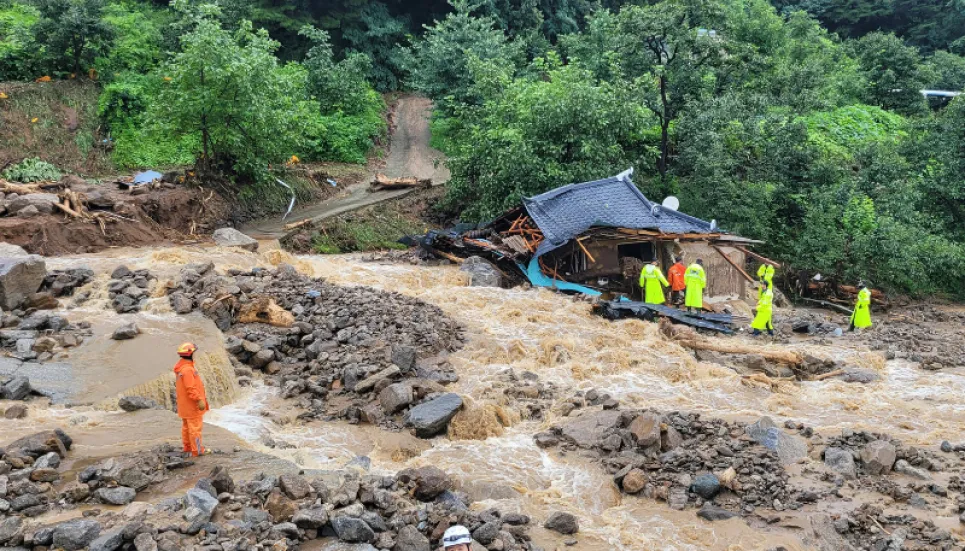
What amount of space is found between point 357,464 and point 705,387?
20.4ft

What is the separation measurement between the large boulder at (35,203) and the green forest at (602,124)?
12.7 feet

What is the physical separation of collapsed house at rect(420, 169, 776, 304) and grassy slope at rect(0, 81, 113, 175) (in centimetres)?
1400

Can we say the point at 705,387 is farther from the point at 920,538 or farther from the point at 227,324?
the point at 227,324

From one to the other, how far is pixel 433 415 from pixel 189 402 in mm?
3429

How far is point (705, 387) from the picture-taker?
12844mm

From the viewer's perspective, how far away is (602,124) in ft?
75.0

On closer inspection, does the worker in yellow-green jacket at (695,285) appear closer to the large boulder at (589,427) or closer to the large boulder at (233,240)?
the large boulder at (589,427)

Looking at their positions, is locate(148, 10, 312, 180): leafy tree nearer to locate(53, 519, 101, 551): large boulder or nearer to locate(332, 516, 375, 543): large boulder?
locate(53, 519, 101, 551): large boulder

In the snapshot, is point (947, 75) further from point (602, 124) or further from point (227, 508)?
point (227, 508)

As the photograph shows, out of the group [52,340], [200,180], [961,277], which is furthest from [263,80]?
[961,277]

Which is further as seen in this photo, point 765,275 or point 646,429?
point 765,275

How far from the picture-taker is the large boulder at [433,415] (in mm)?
Answer: 10766

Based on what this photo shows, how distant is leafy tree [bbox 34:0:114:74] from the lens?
1052 inches

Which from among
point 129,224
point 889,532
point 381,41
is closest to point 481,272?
point 129,224
